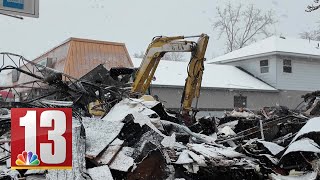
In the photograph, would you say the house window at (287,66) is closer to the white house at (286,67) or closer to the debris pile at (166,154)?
the white house at (286,67)

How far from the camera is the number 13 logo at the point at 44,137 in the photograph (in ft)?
10.9

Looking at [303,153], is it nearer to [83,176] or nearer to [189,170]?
[189,170]

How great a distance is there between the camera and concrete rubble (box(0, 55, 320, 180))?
5.52m

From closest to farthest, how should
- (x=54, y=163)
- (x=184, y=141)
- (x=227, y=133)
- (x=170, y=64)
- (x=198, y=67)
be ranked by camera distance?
(x=54, y=163)
(x=184, y=141)
(x=227, y=133)
(x=198, y=67)
(x=170, y=64)

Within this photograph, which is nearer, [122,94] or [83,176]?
[83,176]

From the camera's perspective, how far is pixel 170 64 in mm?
25547

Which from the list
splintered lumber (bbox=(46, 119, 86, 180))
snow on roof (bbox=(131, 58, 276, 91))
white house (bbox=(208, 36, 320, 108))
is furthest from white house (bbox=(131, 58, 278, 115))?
splintered lumber (bbox=(46, 119, 86, 180))

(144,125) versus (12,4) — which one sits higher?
(12,4)

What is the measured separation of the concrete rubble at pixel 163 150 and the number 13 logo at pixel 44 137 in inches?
62.0

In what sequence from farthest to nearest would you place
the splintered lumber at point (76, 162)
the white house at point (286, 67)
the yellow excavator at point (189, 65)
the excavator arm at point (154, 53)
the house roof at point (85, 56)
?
the white house at point (286, 67) → the house roof at point (85, 56) → the excavator arm at point (154, 53) → the yellow excavator at point (189, 65) → the splintered lumber at point (76, 162)

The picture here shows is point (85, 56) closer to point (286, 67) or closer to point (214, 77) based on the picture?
point (214, 77)

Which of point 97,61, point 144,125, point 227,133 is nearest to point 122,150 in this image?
point 144,125

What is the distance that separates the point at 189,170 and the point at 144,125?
1.16 metres

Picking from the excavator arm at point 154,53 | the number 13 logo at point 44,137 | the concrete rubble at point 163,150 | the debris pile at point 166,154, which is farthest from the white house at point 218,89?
the number 13 logo at point 44,137
